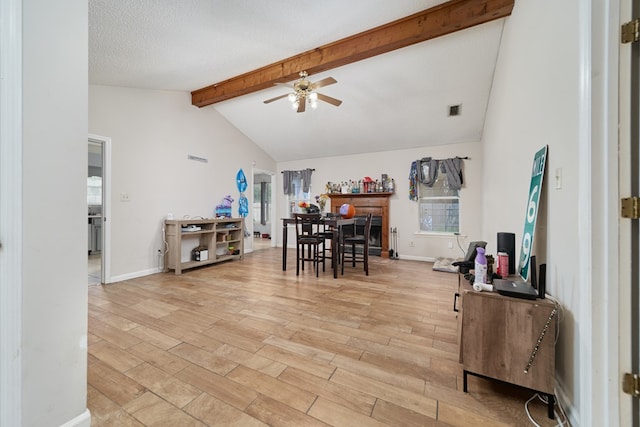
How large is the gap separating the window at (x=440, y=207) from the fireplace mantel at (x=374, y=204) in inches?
28.9

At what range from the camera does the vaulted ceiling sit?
2.42m

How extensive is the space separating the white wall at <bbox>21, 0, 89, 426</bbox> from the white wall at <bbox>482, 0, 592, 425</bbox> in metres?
2.19

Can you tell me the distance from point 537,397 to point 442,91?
386cm

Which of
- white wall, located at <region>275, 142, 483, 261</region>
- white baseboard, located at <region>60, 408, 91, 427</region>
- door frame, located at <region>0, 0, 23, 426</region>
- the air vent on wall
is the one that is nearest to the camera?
door frame, located at <region>0, 0, 23, 426</region>

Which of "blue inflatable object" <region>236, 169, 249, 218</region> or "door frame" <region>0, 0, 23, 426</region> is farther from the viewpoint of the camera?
"blue inflatable object" <region>236, 169, 249, 218</region>

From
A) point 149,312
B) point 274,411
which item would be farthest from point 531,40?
point 149,312

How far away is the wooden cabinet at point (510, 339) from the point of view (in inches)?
47.7

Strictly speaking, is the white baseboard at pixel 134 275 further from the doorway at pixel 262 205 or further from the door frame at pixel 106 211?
the doorway at pixel 262 205

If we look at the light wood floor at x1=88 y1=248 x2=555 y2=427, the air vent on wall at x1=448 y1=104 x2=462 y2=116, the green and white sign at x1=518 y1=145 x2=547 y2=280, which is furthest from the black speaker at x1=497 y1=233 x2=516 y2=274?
the air vent on wall at x1=448 y1=104 x2=462 y2=116

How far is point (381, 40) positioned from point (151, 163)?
3.74 m

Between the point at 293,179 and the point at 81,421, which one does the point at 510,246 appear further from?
the point at 293,179

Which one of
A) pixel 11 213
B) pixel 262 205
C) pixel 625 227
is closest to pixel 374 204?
pixel 625 227

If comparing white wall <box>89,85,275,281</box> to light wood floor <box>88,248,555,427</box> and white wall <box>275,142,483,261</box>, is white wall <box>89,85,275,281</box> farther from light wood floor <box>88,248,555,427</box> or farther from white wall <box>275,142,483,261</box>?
white wall <box>275,142,483,261</box>

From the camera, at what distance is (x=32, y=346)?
37.8 inches
